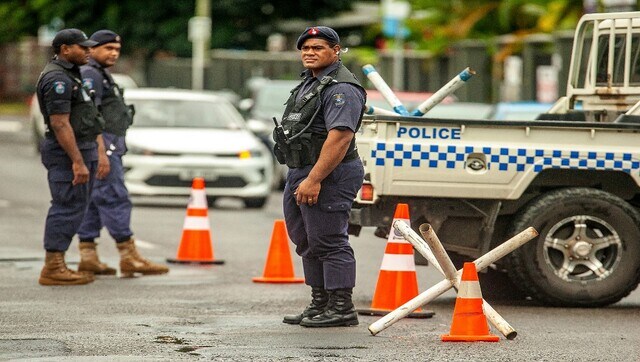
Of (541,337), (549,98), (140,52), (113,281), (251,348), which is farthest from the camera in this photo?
(140,52)

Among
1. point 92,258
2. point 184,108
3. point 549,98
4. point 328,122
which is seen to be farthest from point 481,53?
point 328,122

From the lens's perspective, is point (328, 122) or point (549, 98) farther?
point (549, 98)

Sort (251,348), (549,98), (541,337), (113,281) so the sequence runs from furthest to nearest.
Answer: (549,98)
(113,281)
(541,337)
(251,348)

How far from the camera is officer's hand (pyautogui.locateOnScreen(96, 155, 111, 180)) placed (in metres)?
12.8

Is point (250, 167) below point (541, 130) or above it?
below

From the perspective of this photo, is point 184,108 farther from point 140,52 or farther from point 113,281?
point 140,52

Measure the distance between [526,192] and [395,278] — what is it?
1346 mm

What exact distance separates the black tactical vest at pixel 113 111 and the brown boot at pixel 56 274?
4.00 feet

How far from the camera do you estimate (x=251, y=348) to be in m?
8.88

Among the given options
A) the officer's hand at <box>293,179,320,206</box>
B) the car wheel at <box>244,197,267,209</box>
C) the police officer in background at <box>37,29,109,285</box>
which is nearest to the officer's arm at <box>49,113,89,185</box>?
the police officer in background at <box>37,29,109,285</box>

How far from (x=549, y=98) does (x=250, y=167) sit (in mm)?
10775

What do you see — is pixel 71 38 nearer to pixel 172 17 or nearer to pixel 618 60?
pixel 618 60

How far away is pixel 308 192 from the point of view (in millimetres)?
9719

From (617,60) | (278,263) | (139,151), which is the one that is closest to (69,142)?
(278,263)
